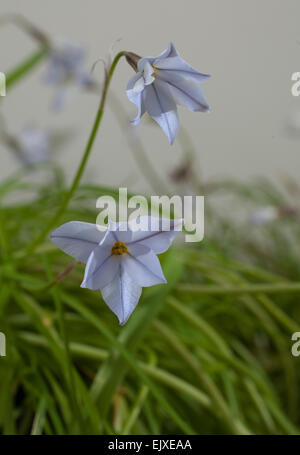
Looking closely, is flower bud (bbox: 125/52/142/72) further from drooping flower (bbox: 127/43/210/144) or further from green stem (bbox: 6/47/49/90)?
green stem (bbox: 6/47/49/90)

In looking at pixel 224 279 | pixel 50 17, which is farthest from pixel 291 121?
pixel 50 17

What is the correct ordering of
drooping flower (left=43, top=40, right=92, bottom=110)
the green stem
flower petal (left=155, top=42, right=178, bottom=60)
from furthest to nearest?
drooping flower (left=43, top=40, right=92, bottom=110) → the green stem → flower petal (left=155, top=42, right=178, bottom=60)

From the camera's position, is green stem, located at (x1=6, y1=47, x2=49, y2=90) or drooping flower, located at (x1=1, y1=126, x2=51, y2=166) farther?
drooping flower, located at (x1=1, y1=126, x2=51, y2=166)

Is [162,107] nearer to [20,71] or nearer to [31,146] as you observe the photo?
[20,71]

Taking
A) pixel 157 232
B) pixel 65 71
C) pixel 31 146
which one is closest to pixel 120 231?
pixel 157 232

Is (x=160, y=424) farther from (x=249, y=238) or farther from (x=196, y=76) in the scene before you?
(x=249, y=238)

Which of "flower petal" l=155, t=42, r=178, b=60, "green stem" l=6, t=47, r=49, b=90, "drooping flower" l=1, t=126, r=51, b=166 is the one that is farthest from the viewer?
"drooping flower" l=1, t=126, r=51, b=166

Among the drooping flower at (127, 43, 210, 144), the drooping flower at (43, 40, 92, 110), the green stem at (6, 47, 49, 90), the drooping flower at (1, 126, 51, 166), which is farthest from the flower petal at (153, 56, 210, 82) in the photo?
the drooping flower at (1, 126, 51, 166)
